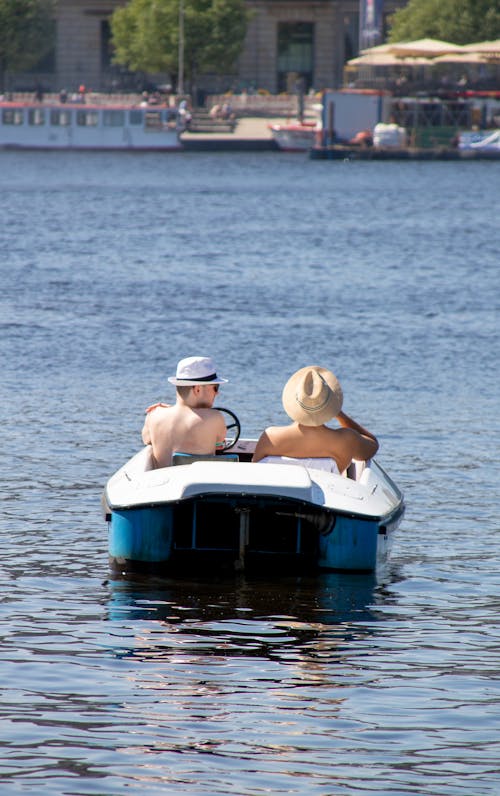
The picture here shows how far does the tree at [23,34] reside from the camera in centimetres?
10006

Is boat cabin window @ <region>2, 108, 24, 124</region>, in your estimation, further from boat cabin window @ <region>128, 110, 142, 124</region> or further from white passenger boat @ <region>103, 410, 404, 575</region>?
white passenger boat @ <region>103, 410, 404, 575</region>

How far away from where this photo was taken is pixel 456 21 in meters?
98.9

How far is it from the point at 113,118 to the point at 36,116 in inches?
172

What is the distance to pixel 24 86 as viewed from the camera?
346ft

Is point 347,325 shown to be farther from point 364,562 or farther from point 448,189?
point 448,189

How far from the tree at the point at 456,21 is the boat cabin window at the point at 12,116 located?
26.0 meters

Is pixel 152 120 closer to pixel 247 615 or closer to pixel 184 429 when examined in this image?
pixel 184 429

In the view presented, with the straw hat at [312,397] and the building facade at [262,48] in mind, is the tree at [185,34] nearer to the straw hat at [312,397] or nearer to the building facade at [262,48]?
the building facade at [262,48]

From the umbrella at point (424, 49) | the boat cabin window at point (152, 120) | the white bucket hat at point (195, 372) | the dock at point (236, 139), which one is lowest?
the white bucket hat at point (195, 372)

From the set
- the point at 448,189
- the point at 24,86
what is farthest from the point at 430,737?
the point at 24,86

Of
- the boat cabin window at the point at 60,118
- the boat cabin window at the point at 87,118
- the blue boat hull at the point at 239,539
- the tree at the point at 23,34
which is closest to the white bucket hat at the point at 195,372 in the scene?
the blue boat hull at the point at 239,539

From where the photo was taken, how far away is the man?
10.8 meters

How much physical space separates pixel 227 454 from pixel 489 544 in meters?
2.42

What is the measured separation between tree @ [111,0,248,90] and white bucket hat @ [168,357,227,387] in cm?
8943
